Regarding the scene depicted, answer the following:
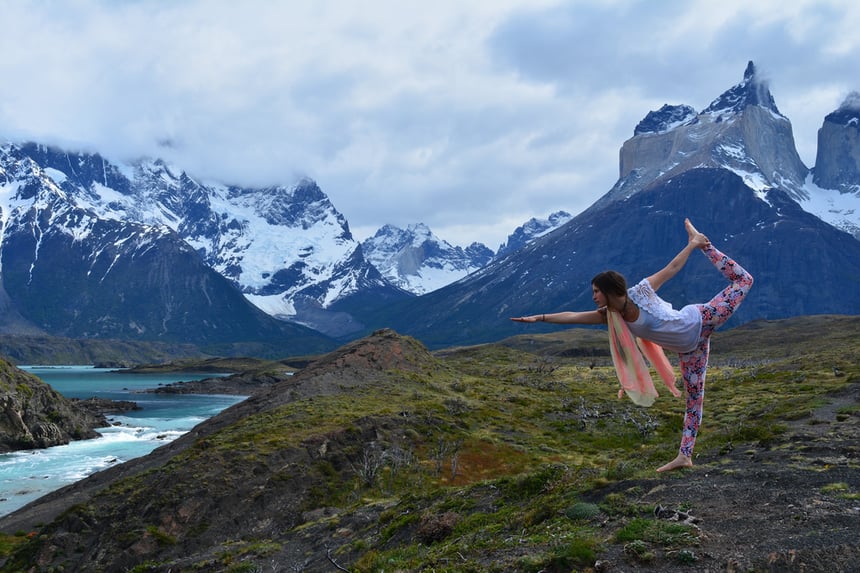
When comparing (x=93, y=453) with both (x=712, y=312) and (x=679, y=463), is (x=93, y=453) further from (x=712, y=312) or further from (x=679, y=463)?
(x=712, y=312)

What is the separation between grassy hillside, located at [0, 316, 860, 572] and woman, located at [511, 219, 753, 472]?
3640 mm

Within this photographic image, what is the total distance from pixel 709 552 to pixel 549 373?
129 m

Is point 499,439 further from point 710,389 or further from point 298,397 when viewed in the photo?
point 710,389

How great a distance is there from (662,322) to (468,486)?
13.4 m

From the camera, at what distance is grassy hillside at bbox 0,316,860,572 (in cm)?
1212

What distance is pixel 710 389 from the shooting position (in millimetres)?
78688

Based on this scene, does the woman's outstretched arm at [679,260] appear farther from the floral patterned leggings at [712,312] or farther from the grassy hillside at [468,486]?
the grassy hillside at [468,486]

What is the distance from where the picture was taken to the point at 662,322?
1132cm

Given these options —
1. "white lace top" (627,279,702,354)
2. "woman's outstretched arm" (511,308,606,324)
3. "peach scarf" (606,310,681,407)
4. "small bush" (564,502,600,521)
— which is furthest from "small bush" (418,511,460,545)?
"white lace top" (627,279,702,354)

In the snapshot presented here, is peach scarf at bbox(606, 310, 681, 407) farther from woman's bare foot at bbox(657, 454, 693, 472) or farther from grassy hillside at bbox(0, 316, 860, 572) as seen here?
woman's bare foot at bbox(657, 454, 693, 472)

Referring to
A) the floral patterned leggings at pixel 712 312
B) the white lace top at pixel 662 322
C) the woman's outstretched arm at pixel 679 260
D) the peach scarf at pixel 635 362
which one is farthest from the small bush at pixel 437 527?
the woman's outstretched arm at pixel 679 260

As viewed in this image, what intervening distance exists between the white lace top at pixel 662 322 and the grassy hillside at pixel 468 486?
3692mm

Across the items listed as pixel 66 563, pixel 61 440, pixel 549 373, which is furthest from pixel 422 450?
pixel 549 373

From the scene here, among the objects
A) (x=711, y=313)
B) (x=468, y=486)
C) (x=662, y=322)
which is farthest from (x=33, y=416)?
(x=711, y=313)
